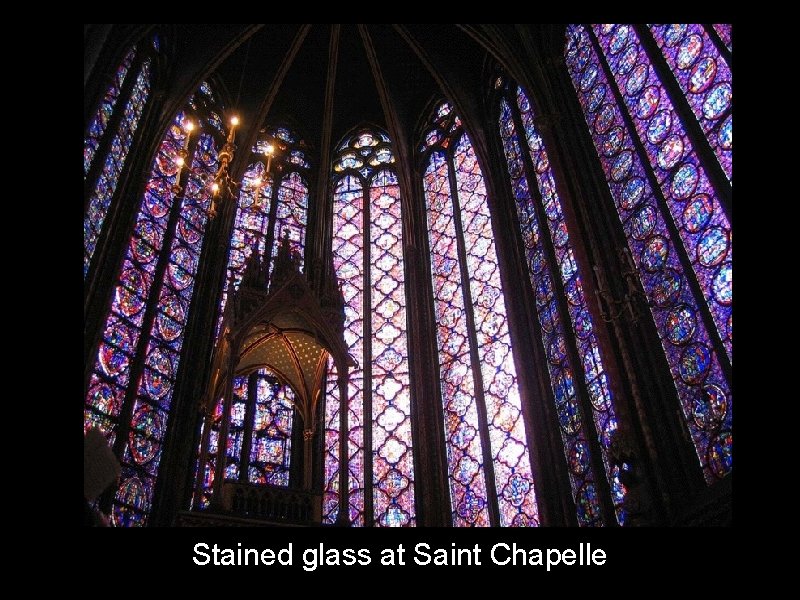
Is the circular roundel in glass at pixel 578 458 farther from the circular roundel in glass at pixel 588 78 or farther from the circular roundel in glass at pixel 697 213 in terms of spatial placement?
the circular roundel in glass at pixel 588 78

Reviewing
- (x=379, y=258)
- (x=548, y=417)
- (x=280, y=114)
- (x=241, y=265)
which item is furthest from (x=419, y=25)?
(x=548, y=417)

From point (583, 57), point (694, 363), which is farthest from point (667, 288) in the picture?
point (583, 57)

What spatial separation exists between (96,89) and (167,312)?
11.2 ft

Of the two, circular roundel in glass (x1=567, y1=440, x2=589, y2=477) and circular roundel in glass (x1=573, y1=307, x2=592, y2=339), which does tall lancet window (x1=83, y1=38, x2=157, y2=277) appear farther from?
circular roundel in glass (x1=567, y1=440, x2=589, y2=477)

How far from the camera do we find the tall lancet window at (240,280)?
1062 centimetres

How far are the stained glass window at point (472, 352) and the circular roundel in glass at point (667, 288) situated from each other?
287 cm

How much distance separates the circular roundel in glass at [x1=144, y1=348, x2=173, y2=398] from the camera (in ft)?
34.1

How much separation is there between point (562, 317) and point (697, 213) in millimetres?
2585

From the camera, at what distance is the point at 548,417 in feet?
32.2

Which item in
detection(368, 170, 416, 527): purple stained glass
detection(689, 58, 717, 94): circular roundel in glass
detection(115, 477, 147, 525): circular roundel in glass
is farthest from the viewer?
detection(368, 170, 416, 527): purple stained glass

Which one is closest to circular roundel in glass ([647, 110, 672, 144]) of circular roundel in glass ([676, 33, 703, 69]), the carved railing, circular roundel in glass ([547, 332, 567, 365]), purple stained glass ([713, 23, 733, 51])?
circular roundel in glass ([676, 33, 703, 69])

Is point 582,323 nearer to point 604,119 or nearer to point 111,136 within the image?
point 604,119

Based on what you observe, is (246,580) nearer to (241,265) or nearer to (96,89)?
(96,89)

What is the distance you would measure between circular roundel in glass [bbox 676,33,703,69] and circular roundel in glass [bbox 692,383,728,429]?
3658mm
